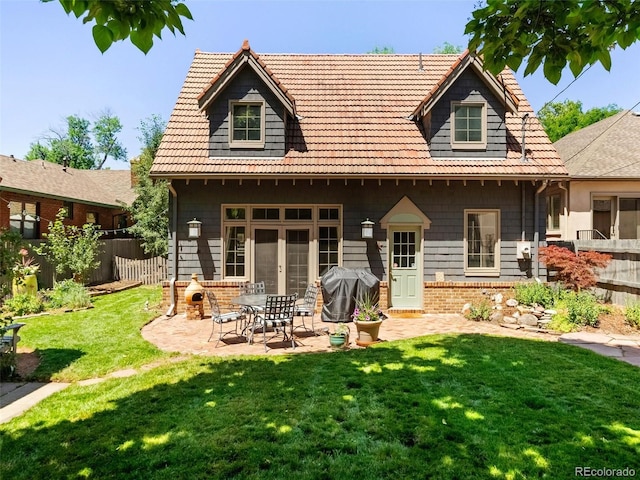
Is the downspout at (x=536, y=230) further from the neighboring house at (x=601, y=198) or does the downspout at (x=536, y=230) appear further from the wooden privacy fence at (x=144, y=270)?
the wooden privacy fence at (x=144, y=270)

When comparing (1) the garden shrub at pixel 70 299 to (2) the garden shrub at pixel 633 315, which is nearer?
(2) the garden shrub at pixel 633 315

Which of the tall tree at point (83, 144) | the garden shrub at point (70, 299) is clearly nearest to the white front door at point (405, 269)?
the garden shrub at point (70, 299)

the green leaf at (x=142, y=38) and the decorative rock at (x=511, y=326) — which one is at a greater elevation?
the green leaf at (x=142, y=38)

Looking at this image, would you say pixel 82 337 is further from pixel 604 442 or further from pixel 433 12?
pixel 433 12

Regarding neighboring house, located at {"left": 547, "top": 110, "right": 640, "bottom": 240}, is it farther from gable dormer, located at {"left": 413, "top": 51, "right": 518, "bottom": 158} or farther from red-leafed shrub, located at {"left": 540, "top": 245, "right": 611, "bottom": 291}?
gable dormer, located at {"left": 413, "top": 51, "right": 518, "bottom": 158}

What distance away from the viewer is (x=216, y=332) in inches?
336

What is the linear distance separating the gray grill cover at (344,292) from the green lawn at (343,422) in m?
3.37

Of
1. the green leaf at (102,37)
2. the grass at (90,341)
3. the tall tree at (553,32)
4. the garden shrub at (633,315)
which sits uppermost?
the tall tree at (553,32)

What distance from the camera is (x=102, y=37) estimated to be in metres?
2.30

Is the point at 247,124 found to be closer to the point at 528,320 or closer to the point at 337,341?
the point at 337,341

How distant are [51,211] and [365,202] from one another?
15.9 metres

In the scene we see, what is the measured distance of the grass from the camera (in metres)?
6.23

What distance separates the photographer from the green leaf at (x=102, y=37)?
7.52 feet

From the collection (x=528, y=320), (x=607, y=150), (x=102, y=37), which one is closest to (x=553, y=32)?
(x=102, y=37)
